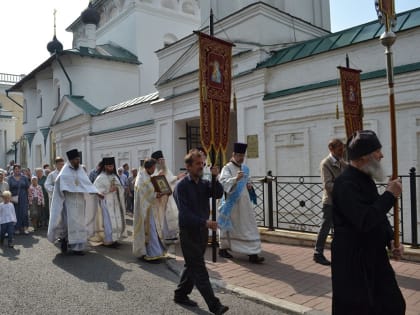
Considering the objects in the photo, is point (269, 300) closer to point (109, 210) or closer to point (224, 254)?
point (224, 254)

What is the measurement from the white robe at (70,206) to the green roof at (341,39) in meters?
5.19

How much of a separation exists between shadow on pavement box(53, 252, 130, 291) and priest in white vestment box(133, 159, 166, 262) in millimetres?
535

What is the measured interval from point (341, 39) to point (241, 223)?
5382 millimetres

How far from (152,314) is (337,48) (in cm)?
701

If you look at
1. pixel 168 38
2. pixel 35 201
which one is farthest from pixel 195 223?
pixel 168 38

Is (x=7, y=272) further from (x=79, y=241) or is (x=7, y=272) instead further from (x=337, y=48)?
(x=337, y=48)

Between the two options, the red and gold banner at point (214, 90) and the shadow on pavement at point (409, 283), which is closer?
the shadow on pavement at point (409, 283)

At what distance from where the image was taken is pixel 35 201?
1170 cm

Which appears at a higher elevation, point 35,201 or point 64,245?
point 35,201

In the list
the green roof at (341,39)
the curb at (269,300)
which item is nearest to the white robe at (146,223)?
the curb at (269,300)

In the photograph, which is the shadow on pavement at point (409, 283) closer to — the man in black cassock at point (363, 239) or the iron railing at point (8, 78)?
the man in black cassock at point (363, 239)

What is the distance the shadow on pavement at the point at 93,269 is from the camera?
590 centimetres

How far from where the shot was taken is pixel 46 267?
22.1 feet

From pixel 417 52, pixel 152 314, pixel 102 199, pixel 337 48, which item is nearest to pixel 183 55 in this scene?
pixel 337 48
